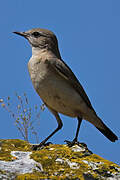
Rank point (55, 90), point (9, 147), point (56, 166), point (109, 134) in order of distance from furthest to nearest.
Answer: point (109, 134), point (55, 90), point (9, 147), point (56, 166)

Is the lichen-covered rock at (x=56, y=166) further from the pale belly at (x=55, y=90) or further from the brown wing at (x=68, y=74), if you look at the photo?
the brown wing at (x=68, y=74)

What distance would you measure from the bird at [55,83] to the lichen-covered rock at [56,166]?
98 cm

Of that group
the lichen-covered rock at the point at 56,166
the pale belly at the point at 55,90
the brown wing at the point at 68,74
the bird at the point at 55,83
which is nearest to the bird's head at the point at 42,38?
the bird at the point at 55,83

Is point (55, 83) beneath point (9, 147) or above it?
above

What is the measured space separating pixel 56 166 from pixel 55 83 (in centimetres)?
219

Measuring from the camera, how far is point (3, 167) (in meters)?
3.58

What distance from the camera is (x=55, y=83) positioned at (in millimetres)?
5750

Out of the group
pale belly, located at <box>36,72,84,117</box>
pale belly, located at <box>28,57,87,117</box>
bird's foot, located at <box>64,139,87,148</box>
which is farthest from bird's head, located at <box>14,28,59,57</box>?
bird's foot, located at <box>64,139,87,148</box>

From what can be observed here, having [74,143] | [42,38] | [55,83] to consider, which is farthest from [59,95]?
[42,38]

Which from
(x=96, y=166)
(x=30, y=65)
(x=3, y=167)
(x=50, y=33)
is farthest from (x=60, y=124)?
(x=3, y=167)

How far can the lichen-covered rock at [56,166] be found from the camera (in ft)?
11.5

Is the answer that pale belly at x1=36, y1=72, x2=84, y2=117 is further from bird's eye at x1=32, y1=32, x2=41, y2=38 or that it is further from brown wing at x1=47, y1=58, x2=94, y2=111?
bird's eye at x1=32, y1=32, x2=41, y2=38

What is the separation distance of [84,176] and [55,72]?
2.62 metres

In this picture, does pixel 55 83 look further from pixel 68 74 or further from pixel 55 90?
pixel 68 74
